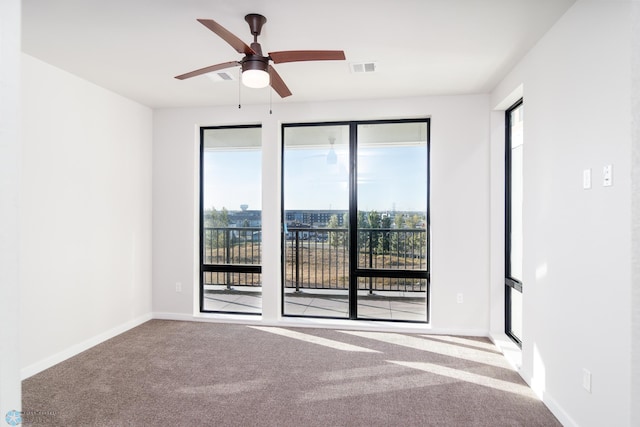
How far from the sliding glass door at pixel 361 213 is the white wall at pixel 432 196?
0.20 m

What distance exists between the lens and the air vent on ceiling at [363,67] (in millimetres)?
3146

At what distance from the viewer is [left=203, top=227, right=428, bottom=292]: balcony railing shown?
4344mm

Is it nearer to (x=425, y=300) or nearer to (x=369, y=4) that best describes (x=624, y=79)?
(x=369, y=4)

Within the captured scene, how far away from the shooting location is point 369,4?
2246 millimetres

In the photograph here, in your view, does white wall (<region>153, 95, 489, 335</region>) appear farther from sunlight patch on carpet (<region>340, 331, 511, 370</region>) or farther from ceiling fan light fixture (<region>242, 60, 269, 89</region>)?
Result: ceiling fan light fixture (<region>242, 60, 269, 89</region>)

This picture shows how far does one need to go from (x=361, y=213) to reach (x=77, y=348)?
313 cm

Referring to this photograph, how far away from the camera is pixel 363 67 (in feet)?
10.6

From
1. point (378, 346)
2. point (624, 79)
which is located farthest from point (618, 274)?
point (378, 346)

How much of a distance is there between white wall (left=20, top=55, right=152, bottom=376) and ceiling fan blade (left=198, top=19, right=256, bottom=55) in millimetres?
2021

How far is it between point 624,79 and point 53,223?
4.08m

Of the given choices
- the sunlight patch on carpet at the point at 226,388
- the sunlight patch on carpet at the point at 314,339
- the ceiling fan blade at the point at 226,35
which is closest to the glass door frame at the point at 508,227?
the sunlight patch on carpet at the point at 314,339

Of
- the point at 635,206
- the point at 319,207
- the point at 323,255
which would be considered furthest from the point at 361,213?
the point at 635,206

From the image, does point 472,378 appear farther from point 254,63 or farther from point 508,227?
point 254,63

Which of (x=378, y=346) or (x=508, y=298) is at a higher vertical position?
(x=508, y=298)
